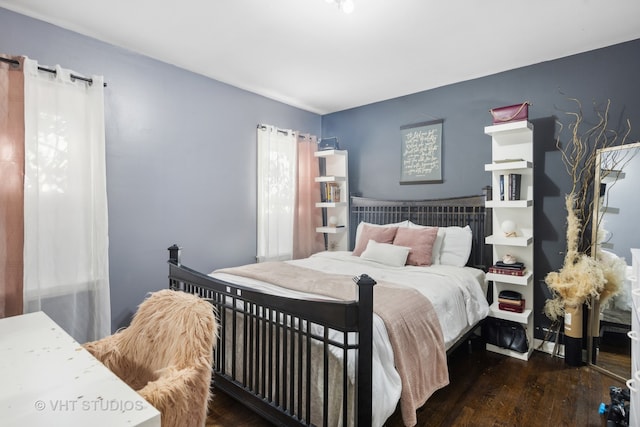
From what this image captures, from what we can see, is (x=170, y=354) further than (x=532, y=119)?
No

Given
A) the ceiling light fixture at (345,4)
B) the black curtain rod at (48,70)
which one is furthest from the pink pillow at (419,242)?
the black curtain rod at (48,70)

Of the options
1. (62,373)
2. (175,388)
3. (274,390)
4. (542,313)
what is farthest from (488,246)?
(62,373)

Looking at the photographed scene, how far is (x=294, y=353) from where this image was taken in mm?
1632

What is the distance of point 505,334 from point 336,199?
7.63 feet

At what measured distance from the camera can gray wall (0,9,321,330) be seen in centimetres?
248

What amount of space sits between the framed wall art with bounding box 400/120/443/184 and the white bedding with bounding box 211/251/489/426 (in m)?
1.14

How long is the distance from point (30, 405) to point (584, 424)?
8.58 ft

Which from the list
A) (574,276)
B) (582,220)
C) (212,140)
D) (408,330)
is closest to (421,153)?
(582,220)

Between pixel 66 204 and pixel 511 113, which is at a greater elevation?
pixel 511 113

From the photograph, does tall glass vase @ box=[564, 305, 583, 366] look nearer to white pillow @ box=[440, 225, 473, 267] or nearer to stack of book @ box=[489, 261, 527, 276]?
stack of book @ box=[489, 261, 527, 276]

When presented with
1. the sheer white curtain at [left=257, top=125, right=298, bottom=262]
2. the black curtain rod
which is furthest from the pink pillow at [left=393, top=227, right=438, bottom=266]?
the black curtain rod

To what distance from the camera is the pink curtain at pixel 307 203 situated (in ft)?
13.1

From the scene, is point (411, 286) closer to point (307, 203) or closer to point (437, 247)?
point (437, 247)

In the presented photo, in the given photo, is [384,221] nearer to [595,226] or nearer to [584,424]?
[595,226]
